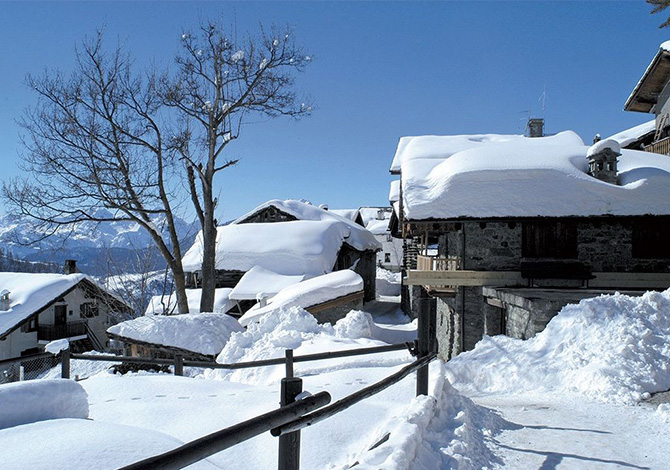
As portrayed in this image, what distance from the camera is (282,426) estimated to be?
2.05m

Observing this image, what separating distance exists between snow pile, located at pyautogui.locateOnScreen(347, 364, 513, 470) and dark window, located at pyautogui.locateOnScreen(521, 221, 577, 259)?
36.0 ft

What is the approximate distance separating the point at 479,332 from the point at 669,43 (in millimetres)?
15805

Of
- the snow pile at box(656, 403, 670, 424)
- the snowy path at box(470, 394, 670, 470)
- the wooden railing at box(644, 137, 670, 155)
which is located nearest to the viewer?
the snowy path at box(470, 394, 670, 470)

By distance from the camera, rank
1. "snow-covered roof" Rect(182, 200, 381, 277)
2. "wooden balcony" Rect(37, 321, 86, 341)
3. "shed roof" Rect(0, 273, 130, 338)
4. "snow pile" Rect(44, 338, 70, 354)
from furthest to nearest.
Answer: "wooden balcony" Rect(37, 321, 86, 341) < "snow-covered roof" Rect(182, 200, 381, 277) < "shed roof" Rect(0, 273, 130, 338) < "snow pile" Rect(44, 338, 70, 354)

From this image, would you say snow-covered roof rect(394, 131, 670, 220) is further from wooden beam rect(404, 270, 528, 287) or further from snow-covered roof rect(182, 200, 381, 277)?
snow-covered roof rect(182, 200, 381, 277)

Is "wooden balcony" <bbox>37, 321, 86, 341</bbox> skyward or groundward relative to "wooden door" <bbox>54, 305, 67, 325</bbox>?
groundward

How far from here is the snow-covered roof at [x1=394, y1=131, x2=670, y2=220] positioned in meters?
14.2

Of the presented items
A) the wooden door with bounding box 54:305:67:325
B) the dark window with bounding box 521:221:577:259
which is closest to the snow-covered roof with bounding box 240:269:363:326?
the dark window with bounding box 521:221:577:259

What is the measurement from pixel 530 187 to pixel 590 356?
931 centimetres

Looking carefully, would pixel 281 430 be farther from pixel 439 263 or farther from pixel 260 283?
pixel 260 283

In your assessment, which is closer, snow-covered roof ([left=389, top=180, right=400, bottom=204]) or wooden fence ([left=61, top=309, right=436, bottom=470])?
wooden fence ([left=61, top=309, right=436, bottom=470])

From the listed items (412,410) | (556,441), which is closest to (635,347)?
(556,441)

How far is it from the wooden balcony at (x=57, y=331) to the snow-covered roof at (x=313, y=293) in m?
17.6

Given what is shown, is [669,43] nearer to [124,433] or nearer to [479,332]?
[479,332]
